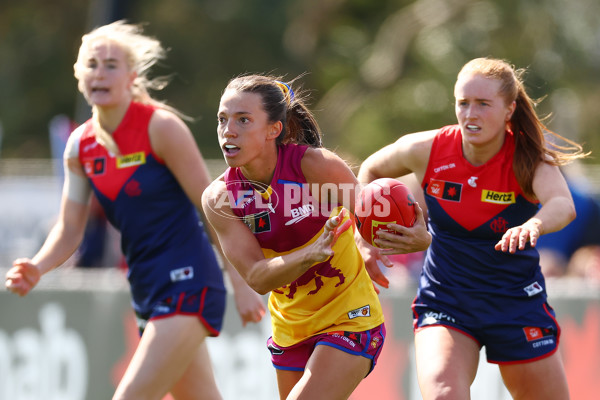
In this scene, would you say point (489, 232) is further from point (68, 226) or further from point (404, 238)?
point (68, 226)

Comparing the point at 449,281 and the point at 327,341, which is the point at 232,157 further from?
the point at 449,281

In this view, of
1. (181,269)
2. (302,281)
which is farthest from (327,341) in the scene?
(181,269)

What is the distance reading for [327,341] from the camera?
167 inches

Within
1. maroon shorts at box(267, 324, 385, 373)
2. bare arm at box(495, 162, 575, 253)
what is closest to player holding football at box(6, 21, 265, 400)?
maroon shorts at box(267, 324, 385, 373)

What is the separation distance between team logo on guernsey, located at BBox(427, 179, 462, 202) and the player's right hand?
2.33 m

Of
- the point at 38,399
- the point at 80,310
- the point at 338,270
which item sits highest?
the point at 338,270

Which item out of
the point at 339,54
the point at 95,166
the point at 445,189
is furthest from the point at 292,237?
the point at 339,54

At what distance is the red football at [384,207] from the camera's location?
4.15m

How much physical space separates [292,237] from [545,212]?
1204 millimetres

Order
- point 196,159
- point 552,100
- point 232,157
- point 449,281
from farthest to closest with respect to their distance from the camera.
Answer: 1. point 552,100
2. point 196,159
3. point 449,281
4. point 232,157

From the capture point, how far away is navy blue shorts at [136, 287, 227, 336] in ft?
16.7

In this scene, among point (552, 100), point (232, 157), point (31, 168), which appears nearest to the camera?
point (232, 157)

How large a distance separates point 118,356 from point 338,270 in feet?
12.8

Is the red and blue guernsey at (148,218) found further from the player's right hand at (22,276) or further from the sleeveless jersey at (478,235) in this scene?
the sleeveless jersey at (478,235)
